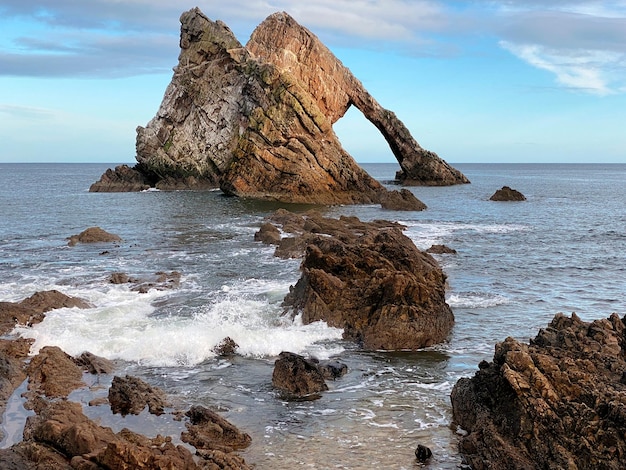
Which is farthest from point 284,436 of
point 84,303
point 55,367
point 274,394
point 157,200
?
point 157,200

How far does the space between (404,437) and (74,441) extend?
5.55 m

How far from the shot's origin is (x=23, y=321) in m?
17.9

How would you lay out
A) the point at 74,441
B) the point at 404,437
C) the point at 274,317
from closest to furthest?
1. the point at 74,441
2. the point at 404,437
3. the point at 274,317

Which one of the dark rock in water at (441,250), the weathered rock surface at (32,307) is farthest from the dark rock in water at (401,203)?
the weathered rock surface at (32,307)

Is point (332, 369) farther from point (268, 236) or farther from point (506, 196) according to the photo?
point (506, 196)

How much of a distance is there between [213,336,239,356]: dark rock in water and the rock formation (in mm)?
44659

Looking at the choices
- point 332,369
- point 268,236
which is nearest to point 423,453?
point 332,369

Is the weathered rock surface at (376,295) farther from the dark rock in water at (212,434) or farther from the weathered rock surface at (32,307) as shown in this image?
the weathered rock surface at (32,307)

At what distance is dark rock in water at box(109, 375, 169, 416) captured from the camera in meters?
12.2

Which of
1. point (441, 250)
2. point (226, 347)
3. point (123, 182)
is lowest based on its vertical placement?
point (226, 347)

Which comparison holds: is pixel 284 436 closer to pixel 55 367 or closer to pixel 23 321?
pixel 55 367

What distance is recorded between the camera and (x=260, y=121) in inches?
2500

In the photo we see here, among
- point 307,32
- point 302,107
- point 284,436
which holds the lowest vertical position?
point 284,436

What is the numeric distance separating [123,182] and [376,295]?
213 ft
